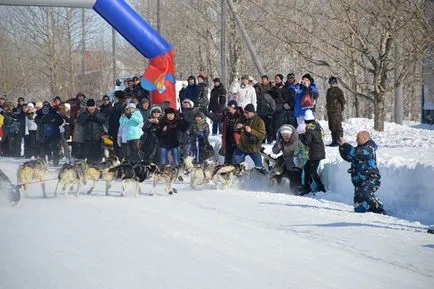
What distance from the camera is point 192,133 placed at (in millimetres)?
17000

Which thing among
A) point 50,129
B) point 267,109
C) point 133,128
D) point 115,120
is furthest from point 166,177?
point 50,129

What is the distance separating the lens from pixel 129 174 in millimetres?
13219

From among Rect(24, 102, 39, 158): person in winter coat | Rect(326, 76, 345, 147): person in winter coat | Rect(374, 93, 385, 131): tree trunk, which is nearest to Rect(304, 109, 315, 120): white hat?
Rect(326, 76, 345, 147): person in winter coat

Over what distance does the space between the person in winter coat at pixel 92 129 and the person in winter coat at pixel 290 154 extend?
6322mm

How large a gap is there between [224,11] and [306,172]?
44.8 feet

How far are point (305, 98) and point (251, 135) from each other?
1.56 metres

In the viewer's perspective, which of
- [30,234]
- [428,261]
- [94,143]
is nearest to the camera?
[428,261]

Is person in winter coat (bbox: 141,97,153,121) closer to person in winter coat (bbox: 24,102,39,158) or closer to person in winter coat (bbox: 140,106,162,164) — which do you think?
person in winter coat (bbox: 140,106,162,164)

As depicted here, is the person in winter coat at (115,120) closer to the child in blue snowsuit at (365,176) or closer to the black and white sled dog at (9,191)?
the black and white sled dog at (9,191)

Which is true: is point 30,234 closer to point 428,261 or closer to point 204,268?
point 204,268

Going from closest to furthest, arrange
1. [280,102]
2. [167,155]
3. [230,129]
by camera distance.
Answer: [230,129]
[167,155]
[280,102]

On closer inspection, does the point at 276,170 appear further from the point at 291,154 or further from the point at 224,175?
the point at 224,175

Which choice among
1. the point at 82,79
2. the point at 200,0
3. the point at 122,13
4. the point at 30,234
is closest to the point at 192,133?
the point at 122,13

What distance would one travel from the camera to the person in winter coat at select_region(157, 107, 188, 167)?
1633cm
